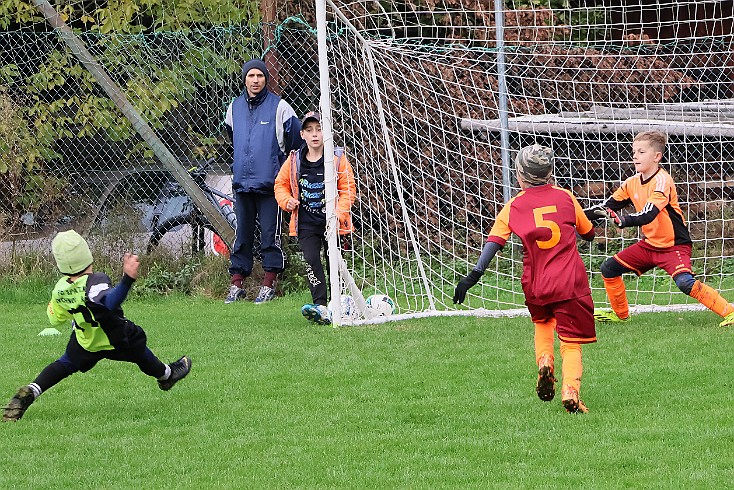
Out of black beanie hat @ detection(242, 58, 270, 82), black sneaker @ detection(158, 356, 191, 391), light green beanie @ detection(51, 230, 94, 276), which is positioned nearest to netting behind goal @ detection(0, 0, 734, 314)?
black beanie hat @ detection(242, 58, 270, 82)

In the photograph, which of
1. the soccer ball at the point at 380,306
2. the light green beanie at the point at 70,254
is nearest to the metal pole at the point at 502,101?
the soccer ball at the point at 380,306

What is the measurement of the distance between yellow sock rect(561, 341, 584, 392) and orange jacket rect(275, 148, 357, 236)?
3.02 m

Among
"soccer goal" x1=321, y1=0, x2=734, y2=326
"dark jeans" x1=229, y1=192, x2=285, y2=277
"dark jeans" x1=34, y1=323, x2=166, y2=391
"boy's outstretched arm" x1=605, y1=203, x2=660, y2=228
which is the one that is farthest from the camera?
"dark jeans" x1=229, y1=192, x2=285, y2=277

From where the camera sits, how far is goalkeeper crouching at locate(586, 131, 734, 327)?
7746mm

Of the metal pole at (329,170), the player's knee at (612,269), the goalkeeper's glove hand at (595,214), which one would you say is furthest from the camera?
the metal pole at (329,170)

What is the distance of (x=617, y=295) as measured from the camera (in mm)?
8344

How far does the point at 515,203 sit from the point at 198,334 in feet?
11.3

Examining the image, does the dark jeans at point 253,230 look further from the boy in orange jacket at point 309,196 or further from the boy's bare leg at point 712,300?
the boy's bare leg at point 712,300

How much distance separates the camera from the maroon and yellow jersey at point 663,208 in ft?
25.7

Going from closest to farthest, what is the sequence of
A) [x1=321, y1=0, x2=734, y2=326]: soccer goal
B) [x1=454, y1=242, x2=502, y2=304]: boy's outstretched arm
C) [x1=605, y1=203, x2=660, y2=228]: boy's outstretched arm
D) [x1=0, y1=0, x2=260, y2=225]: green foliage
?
[x1=454, y1=242, x2=502, y2=304]: boy's outstretched arm, [x1=605, y1=203, x2=660, y2=228]: boy's outstretched arm, [x1=321, y1=0, x2=734, y2=326]: soccer goal, [x1=0, y1=0, x2=260, y2=225]: green foliage

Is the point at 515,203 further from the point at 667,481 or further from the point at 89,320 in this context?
the point at 89,320

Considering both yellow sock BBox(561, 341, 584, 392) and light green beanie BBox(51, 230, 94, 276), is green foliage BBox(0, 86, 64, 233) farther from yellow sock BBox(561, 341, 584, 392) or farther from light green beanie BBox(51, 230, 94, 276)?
yellow sock BBox(561, 341, 584, 392)

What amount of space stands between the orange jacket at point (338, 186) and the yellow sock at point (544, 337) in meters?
2.80

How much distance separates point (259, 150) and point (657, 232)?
361 centimetres
